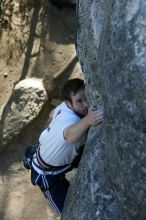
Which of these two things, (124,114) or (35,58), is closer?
(124,114)

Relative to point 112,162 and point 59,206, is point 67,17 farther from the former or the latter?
point 112,162

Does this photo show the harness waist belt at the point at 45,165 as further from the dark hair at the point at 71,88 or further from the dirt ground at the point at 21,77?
the dirt ground at the point at 21,77

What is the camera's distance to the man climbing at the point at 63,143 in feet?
11.1

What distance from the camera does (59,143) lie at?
3541 mm

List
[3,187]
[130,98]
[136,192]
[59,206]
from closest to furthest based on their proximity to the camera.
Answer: [130,98]
[136,192]
[59,206]
[3,187]

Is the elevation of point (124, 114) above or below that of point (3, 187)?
above

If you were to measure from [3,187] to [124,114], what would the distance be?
3447 mm

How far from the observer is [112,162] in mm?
2867

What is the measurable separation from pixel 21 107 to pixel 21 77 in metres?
0.33

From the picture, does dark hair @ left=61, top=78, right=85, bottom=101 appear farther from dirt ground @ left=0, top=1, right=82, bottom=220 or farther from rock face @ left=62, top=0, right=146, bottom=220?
dirt ground @ left=0, top=1, right=82, bottom=220

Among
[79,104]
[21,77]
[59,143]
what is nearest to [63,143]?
[59,143]

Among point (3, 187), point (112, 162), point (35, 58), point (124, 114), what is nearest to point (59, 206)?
point (112, 162)

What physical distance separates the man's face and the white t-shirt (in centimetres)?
3

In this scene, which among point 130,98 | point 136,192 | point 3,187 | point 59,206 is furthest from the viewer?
point 3,187
